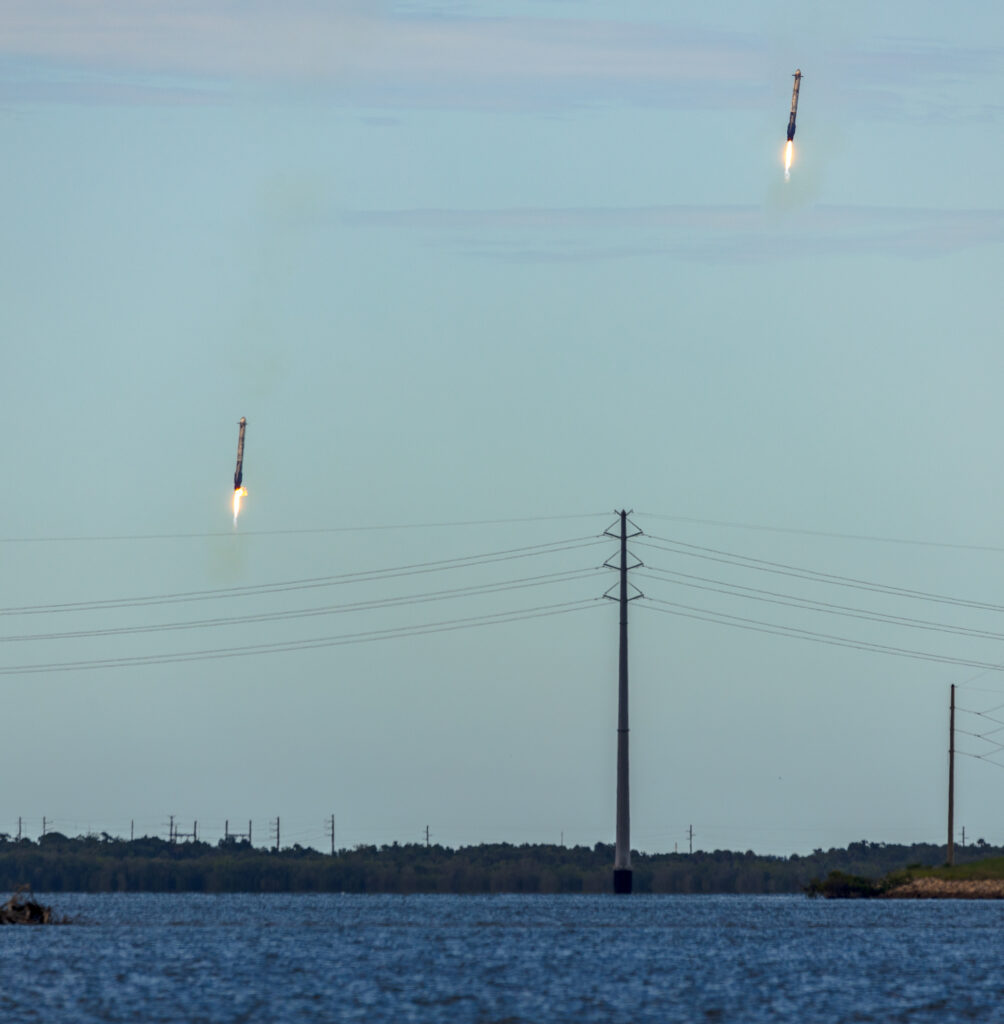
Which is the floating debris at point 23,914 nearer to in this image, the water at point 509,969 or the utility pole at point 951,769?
the water at point 509,969

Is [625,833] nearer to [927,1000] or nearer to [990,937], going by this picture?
[990,937]

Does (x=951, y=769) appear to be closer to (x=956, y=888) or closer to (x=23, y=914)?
(x=956, y=888)

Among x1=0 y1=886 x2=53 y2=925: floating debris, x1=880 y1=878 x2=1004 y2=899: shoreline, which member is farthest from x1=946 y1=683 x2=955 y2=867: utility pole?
x1=0 y1=886 x2=53 y2=925: floating debris

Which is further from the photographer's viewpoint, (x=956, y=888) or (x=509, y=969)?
(x=956, y=888)

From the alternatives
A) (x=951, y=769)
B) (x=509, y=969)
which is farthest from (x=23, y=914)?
(x=951, y=769)

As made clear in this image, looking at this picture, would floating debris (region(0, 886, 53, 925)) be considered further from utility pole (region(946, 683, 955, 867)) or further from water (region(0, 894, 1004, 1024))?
utility pole (region(946, 683, 955, 867))

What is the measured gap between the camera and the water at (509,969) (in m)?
64.2

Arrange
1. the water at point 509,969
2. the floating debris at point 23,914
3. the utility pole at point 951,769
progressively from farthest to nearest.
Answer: the utility pole at point 951,769 < the floating debris at point 23,914 < the water at point 509,969

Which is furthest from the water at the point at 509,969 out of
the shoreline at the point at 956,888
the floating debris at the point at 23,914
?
the shoreline at the point at 956,888

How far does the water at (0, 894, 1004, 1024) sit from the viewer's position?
6419cm

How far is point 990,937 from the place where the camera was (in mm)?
105625

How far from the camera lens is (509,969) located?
267ft

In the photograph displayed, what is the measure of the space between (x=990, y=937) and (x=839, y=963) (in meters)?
22.4

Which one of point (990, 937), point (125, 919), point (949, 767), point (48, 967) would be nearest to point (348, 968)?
point (48, 967)
